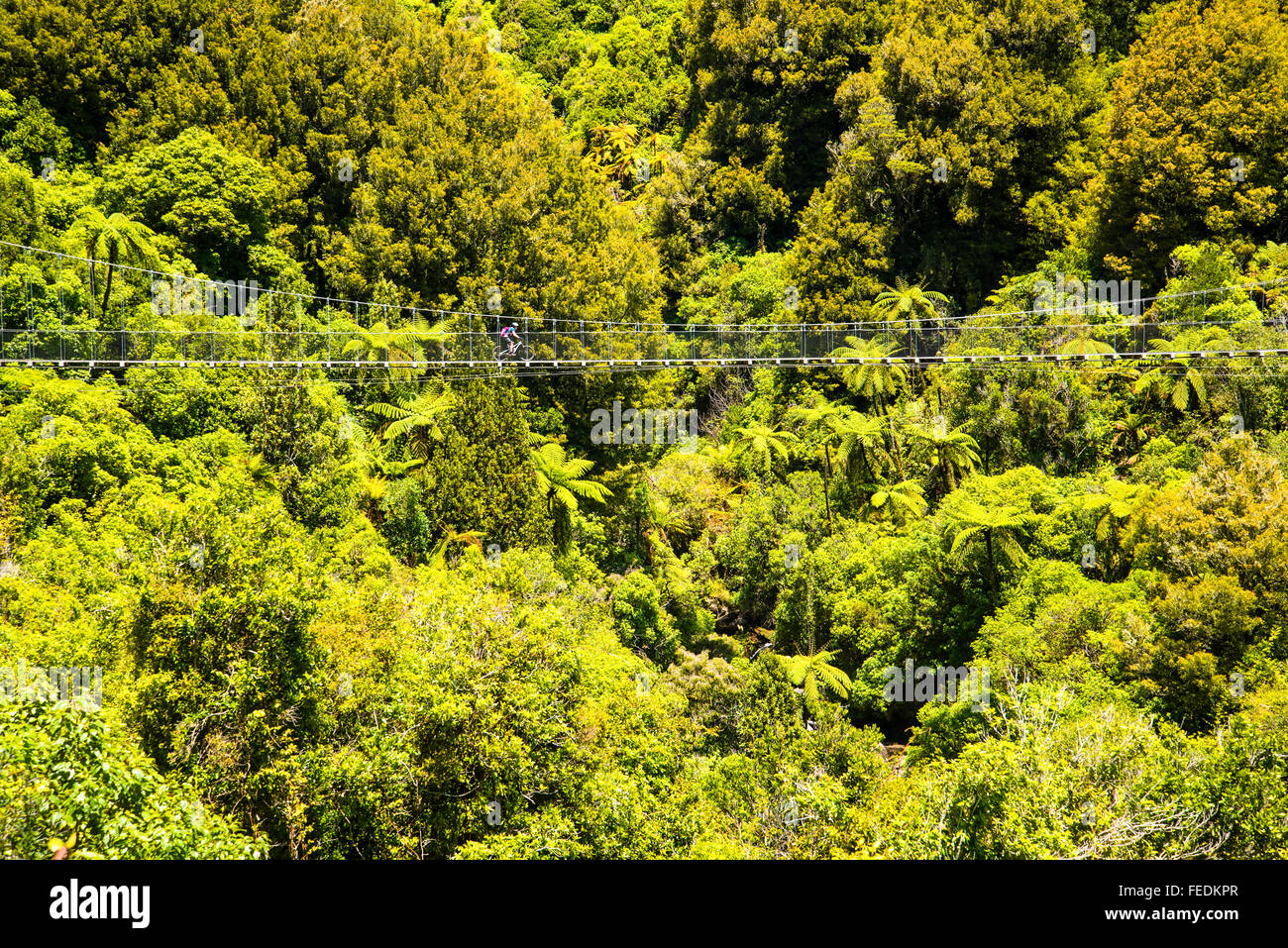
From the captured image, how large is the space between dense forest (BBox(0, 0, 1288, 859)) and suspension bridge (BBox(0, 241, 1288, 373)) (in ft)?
0.82

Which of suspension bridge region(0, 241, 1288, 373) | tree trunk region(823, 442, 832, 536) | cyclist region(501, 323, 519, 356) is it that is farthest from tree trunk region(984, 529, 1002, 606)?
cyclist region(501, 323, 519, 356)

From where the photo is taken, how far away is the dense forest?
1198 cm

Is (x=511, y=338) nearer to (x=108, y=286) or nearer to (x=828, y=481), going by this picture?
(x=108, y=286)

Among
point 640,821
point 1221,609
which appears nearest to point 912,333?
point 1221,609

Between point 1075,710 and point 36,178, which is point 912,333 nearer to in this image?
point 1075,710

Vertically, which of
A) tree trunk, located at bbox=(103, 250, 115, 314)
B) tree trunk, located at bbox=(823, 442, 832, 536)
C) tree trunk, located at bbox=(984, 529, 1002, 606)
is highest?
tree trunk, located at bbox=(103, 250, 115, 314)

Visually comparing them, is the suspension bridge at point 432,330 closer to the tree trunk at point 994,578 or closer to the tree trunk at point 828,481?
the tree trunk at point 828,481

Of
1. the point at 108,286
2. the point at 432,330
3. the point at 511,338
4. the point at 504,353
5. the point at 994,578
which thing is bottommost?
the point at 994,578

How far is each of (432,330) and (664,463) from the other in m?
6.82

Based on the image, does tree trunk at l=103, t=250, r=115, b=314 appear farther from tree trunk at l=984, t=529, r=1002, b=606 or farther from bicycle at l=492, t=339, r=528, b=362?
tree trunk at l=984, t=529, r=1002, b=606

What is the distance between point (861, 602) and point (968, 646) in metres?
2.35

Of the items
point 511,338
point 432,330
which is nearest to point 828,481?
point 511,338

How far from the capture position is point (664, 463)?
30.8 metres

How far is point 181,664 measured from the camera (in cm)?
1180
